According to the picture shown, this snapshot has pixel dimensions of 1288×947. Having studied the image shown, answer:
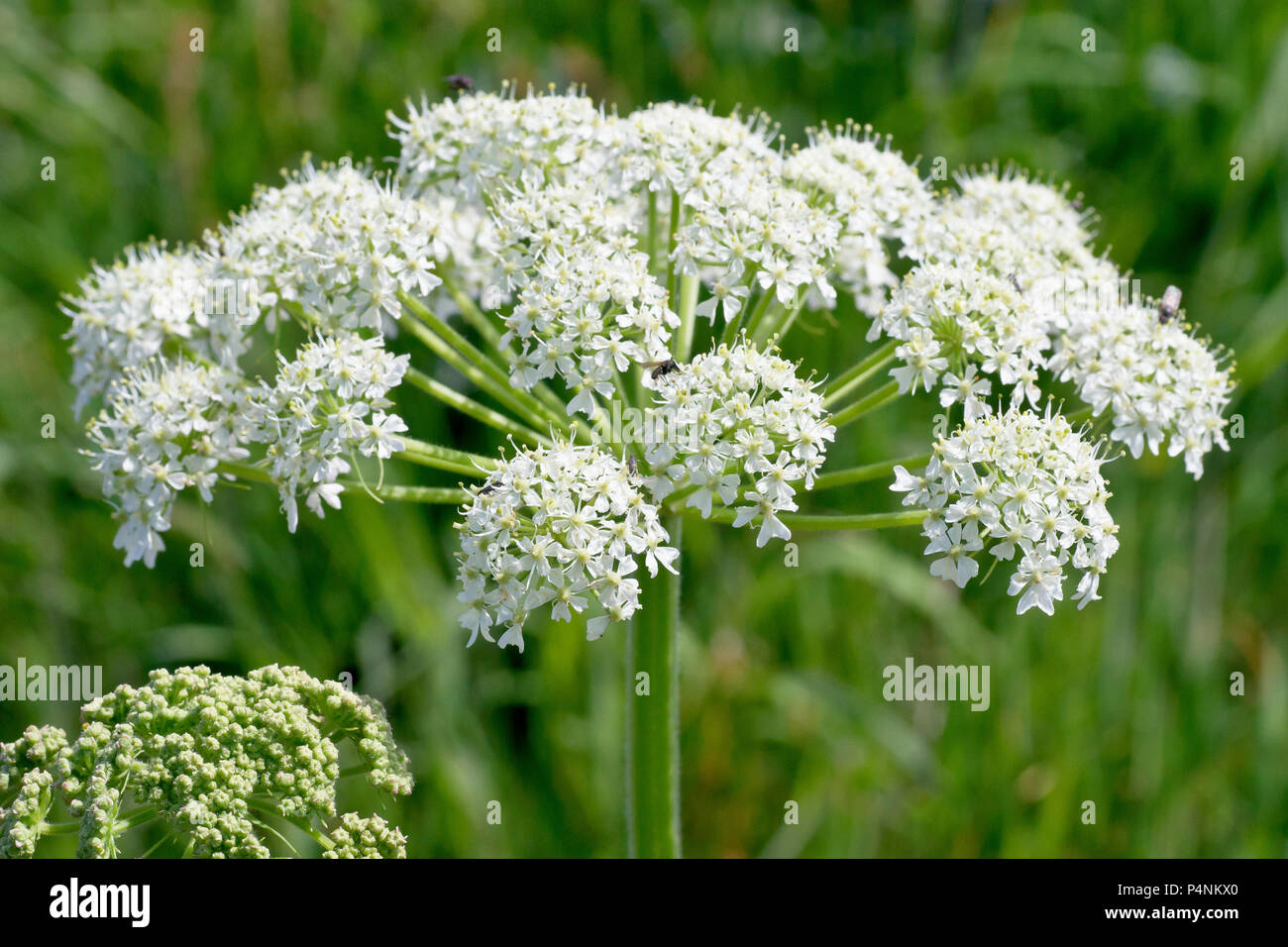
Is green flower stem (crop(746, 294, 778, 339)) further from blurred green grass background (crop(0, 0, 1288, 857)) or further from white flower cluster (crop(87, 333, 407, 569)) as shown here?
blurred green grass background (crop(0, 0, 1288, 857))

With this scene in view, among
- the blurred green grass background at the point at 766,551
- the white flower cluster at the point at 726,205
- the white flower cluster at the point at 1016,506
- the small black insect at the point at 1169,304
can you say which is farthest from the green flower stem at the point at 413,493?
the blurred green grass background at the point at 766,551

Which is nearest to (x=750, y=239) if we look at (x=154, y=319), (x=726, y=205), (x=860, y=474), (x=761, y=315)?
(x=726, y=205)

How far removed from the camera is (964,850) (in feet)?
24.5

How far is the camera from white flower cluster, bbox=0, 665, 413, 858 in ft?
11.4

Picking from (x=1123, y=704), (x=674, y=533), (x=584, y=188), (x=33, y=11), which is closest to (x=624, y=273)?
(x=584, y=188)

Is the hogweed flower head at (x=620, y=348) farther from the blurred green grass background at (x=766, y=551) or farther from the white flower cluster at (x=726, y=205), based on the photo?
the blurred green grass background at (x=766, y=551)

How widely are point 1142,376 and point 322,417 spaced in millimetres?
3093

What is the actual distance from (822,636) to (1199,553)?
2669mm

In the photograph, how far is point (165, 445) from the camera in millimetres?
4555

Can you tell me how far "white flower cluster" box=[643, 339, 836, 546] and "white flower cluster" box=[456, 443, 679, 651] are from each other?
180mm

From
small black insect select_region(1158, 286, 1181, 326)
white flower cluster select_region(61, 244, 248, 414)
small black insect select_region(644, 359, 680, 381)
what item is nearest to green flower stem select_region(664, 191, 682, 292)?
small black insect select_region(644, 359, 680, 381)

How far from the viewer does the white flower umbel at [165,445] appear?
453 cm

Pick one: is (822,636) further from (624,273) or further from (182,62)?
(182,62)

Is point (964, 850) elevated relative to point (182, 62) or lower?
lower
